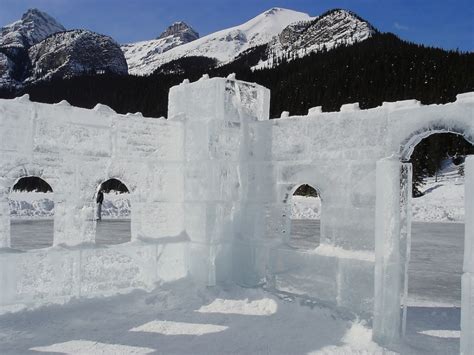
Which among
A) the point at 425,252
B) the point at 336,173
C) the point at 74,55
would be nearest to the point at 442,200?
the point at 425,252

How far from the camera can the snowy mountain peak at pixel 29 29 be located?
13362cm

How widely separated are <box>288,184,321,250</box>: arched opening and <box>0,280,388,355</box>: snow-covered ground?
1.06m

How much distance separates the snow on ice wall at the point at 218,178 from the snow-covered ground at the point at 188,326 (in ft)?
0.94

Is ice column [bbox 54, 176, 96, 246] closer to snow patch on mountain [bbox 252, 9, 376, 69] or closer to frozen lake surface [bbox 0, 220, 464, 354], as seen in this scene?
frozen lake surface [bbox 0, 220, 464, 354]

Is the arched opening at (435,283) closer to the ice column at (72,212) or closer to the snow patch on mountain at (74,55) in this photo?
the ice column at (72,212)

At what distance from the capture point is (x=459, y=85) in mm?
57594

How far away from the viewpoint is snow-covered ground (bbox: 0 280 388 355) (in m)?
4.20

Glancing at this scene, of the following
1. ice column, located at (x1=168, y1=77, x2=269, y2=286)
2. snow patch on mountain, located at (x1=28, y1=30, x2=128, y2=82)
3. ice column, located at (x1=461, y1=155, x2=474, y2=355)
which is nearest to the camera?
ice column, located at (x1=461, y1=155, x2=474, y2=355)

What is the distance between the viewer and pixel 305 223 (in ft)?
59.8

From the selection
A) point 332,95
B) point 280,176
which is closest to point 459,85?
point 332,95

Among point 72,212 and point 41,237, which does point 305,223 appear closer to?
point 41,237

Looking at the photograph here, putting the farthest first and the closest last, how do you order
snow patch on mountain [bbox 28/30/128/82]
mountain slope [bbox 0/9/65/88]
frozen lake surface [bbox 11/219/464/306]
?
snow patch on mountain [bbox 28/30/128/82] → mountain slope [bbox 0/9/65/88] → frozen lake surface [bbox 11/219/464/306]

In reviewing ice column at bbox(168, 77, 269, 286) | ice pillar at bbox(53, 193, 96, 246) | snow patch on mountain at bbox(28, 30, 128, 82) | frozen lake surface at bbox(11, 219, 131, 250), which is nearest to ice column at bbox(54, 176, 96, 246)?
ice pillar at bbox(53, 193, 96, 246)

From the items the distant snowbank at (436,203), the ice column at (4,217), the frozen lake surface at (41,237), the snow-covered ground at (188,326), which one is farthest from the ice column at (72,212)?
the distant snowbank at (436,203)
